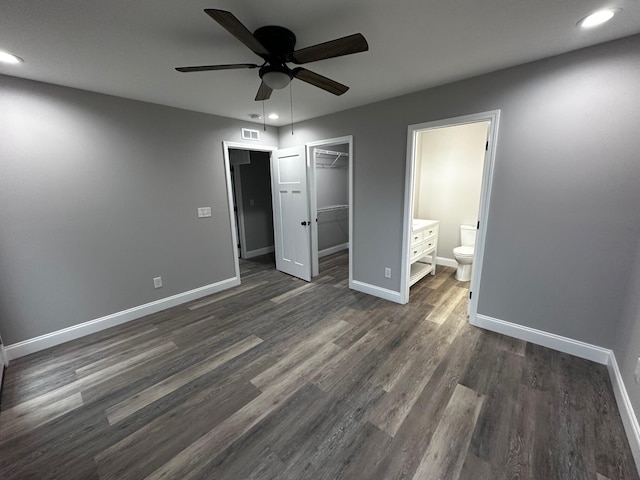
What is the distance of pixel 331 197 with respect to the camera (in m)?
5.34

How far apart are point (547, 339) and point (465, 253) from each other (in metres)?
1.50

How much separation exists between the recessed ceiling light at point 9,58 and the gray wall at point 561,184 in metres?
3.24

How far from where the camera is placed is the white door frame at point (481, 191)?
2.33 m

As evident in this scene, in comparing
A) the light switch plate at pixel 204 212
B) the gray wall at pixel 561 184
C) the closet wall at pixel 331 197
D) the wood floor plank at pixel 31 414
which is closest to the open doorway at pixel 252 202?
the closet wall at pixel 331 197

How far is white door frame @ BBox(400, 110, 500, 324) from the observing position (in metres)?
2.33

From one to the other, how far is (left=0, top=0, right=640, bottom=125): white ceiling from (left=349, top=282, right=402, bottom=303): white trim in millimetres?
2364

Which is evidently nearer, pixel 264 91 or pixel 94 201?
pixel 264 91

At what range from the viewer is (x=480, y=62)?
6.75 feet

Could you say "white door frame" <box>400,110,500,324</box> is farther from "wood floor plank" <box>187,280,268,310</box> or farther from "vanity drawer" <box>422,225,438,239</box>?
"wood floor plank" <box>187,280,268,310</box>

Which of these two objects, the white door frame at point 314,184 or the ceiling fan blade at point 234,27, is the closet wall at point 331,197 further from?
the ceiling fan blade at point 234,27

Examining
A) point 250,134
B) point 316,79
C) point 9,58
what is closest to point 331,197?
point 250,134

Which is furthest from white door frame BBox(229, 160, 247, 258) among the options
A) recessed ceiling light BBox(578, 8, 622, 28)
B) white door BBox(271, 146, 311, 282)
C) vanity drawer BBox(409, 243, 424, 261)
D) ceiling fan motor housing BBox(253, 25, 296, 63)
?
recessed ceiling light BBox(578, 8, 622, 28)

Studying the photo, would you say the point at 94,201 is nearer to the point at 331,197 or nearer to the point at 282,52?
the point at 282,52

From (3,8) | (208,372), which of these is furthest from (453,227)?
(3,8)
